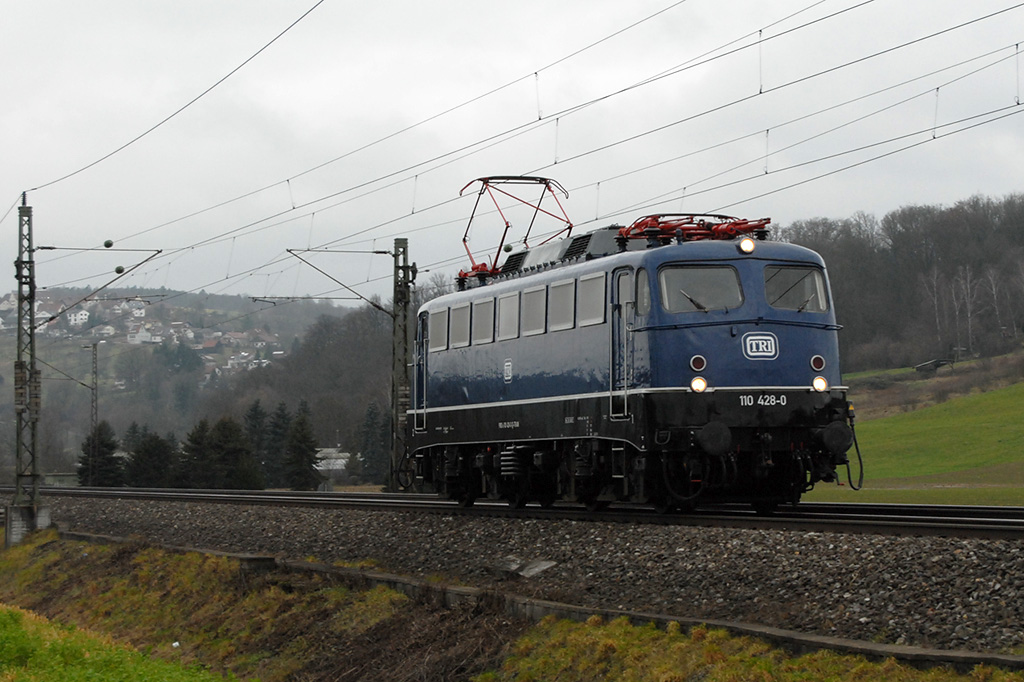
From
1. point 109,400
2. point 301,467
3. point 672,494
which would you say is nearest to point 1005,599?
point 672,494

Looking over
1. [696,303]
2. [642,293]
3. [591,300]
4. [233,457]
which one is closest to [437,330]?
[591,300]

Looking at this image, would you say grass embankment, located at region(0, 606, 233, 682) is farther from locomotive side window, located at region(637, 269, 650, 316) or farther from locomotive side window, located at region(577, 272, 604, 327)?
locomotive side window, located at region(637, 269, 650, 316)

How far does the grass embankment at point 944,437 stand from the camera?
129 feet

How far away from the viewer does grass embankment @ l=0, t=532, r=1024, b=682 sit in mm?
9875

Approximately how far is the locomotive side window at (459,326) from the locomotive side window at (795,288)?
252 inches

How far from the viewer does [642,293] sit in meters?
16.6

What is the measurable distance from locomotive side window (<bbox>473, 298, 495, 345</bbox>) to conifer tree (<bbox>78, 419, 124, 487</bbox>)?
5194 cm

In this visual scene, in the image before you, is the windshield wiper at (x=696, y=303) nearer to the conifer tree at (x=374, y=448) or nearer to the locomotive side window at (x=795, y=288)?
the locomotive side window at (x=795, y=288)

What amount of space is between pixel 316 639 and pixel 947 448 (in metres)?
47.5

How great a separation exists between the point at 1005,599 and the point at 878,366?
282 feet

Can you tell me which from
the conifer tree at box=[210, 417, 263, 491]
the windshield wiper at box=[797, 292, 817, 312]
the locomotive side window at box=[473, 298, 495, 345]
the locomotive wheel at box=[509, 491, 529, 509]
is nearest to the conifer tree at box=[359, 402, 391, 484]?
the conifer tree at box=[210, 417, 263, 491]

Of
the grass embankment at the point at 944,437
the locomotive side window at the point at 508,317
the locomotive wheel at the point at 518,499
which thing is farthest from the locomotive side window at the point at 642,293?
the grass embankment at the point at 944,437

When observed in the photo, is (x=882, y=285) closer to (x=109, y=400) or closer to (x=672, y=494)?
(x=672, y=494)

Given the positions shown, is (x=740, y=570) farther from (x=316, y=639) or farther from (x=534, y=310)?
(x=534, y=310)
